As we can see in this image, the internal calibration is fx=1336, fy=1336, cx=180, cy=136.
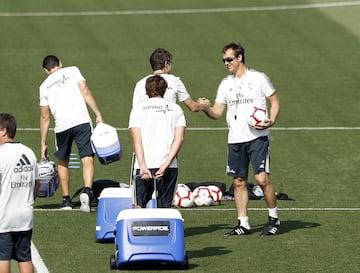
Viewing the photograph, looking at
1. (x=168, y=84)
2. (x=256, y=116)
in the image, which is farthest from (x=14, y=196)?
(x=256, y=116)

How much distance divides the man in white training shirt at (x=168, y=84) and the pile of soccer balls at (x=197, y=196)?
2.80 metres

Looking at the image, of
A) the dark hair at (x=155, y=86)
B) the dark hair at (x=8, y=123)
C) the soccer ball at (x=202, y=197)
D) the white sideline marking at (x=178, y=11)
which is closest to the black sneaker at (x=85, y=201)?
the soccer ball at (x=202, y=197)

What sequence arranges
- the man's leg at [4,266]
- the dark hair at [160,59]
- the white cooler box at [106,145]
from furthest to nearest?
1. the white cooler box at [106,145]
2. the dark hair at [160,59]
3. the man's leg at [4,266]

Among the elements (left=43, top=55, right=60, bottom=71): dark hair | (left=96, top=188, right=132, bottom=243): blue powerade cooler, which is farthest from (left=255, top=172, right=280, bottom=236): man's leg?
(left=43, top=55, right=60, bottom=71): dark hair

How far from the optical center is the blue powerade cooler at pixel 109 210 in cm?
1738

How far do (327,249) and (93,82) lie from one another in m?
16.3

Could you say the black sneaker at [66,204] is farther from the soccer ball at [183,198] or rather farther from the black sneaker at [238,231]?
the black sneaker at [238,231]

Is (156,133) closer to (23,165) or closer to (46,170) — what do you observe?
(23,165)

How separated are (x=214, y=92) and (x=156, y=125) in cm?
1543

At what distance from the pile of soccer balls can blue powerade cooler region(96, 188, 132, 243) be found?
289cm

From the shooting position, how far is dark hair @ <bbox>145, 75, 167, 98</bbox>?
16234 mm

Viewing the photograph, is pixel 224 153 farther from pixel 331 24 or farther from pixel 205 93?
pixel 331 24

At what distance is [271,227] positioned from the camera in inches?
710

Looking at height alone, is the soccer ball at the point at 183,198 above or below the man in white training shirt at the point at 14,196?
below
